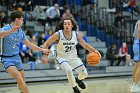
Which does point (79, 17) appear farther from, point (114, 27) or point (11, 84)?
point (11, 84)

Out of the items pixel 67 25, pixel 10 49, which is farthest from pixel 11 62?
pixel 67 25

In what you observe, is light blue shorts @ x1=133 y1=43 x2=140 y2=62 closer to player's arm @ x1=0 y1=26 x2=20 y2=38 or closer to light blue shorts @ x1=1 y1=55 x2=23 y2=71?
light blue shorts @ x1=1 y1=55 x2=23 y2=71

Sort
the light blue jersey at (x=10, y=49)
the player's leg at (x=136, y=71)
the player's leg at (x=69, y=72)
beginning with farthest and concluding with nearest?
the player's leg at (x=136, y=71)
the player's leg at (x=69, y=72)
the light blue jersey at (x=10, y=49)

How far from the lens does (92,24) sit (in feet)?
58.1

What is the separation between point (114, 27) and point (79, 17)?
196 cm

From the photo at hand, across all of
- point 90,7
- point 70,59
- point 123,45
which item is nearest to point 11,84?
point 70,59

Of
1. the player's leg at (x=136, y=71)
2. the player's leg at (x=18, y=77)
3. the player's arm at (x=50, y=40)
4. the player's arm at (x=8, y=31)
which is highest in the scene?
the player's arm at (x=8, y=31)

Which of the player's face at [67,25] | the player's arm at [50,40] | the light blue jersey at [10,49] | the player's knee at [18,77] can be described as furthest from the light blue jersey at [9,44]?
the player's face at [67,25]

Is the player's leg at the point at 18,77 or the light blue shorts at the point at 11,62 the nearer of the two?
the player's leg at the point at 18,77

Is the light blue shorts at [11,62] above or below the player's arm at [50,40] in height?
below

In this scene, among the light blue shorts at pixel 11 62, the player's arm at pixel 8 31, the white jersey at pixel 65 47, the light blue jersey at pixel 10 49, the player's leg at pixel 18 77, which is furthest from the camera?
the white jersey at pixel 65 47

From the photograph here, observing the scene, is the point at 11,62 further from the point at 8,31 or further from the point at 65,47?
the point at 65,47

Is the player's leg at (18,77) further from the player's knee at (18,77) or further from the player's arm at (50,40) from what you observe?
the player's arm at (50,40)

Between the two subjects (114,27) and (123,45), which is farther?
(114,27)
